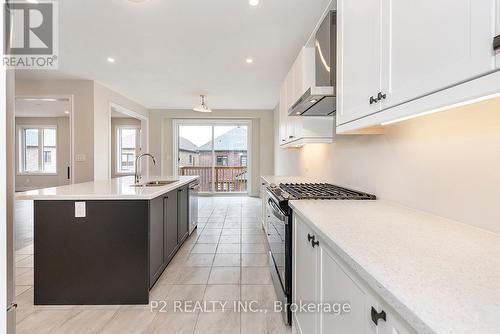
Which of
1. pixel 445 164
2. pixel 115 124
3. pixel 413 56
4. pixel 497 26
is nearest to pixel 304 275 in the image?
pixel 445 164

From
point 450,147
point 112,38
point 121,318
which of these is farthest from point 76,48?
→ point 450,147

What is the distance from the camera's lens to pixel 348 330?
0.90 metres

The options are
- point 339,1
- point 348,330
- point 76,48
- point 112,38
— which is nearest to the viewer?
point 348,330

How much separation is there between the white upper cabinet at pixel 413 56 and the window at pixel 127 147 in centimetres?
937

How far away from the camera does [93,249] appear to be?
2.09m

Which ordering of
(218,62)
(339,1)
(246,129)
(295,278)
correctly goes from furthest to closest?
(246,129)
(218,62)
(295,278)
(339,1)

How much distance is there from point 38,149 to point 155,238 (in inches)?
390

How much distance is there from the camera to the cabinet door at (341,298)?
811 millimetres

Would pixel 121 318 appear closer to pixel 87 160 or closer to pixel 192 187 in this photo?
pixel 192 187

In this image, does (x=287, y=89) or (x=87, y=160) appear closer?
(x=287, y=89)

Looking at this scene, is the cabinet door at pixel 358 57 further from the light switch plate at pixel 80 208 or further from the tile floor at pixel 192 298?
the light switch plate at pixel 80 208

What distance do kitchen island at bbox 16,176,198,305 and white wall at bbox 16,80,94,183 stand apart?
128 inches

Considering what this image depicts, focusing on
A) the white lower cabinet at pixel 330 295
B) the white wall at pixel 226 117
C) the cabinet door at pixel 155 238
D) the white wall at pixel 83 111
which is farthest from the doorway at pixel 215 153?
the white lower cabinet at pixel 330 295

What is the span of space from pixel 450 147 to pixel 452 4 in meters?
0.69
